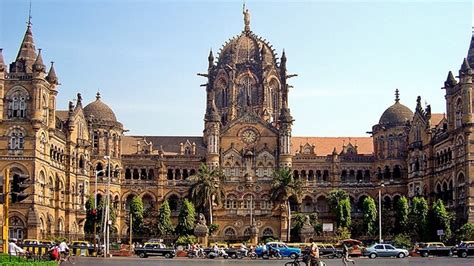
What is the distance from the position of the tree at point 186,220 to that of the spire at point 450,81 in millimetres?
35235

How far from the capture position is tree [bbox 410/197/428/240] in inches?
3659

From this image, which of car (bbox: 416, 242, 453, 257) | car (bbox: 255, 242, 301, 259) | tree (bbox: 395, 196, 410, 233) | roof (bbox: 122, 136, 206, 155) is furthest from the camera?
roof (bbox: 122, 136, 206, 155)

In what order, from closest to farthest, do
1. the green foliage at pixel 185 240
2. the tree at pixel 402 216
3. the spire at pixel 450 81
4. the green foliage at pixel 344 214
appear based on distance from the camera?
the spire at pixel 450 81, the green foliage at pixel 185 240, the tree at pixel 402 216, the green foliage at pixel 344 214

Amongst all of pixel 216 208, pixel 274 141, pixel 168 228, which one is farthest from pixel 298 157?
pixel 168 228

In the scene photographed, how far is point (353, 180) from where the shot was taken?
11706 centimetres

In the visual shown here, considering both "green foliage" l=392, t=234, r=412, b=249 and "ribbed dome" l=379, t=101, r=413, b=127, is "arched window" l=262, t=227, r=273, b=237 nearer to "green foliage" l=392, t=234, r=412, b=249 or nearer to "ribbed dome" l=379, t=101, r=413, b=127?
"green foliage" l=392, t=234, r=412, b=249

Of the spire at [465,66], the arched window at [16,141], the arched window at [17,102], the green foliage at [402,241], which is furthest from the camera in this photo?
the spire at [465,66]

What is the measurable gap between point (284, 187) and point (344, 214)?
30.6 feet

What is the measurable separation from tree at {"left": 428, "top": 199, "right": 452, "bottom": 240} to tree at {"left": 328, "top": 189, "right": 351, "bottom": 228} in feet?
52.6

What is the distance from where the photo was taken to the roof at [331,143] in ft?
405

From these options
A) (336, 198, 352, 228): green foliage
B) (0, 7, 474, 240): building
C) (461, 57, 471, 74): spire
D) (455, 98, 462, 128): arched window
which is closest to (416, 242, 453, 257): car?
(0, 7, 474, 240): building

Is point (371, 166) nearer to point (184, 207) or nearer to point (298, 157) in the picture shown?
point (298, 157)

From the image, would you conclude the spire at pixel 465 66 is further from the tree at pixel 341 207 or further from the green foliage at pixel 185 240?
the green foliage at pixel 185 240

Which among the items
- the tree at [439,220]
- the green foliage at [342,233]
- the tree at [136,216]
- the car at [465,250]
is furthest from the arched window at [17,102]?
the car at [465,250]
